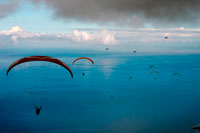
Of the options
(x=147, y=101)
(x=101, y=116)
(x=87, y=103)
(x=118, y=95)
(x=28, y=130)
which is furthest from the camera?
(x=118, y=95)

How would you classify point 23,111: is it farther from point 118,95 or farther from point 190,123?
point 190,123

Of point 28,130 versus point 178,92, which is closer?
point 28,130

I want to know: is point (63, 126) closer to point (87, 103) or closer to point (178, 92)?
point (87, 103)

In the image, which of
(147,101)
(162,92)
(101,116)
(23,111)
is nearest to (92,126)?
(101,116)

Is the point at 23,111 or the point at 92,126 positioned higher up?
the point at 23,111

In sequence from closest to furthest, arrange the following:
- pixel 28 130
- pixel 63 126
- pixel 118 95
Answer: pixel 28 130 → pixel 63 126 → pixel 118 95

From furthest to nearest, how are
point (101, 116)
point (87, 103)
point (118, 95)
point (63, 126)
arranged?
point (118, 95) < point (87, 103) < point (101, 116) < point (63, 126)

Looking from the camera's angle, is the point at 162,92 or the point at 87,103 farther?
the point at 162,92

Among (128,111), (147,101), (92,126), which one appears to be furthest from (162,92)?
(92,126)

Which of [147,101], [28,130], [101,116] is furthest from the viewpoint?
[147,101]
